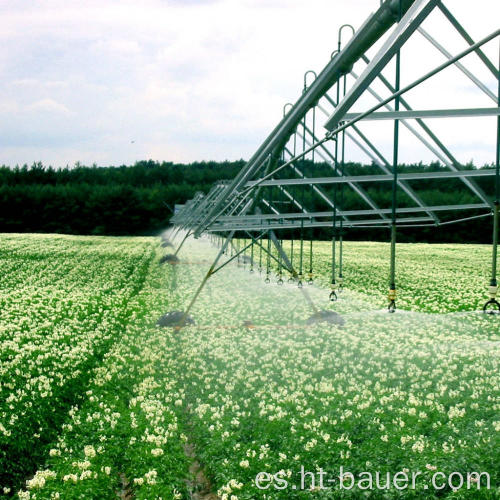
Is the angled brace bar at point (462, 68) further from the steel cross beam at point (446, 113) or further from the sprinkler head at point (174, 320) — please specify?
the sprinkler head at point (174, 320)

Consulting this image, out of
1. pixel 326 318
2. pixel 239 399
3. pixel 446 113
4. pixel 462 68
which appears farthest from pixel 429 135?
pixel 326 318

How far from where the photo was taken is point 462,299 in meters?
22.8

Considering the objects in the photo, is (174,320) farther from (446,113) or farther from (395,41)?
(395,41)

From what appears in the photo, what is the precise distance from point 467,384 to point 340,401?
100 inches

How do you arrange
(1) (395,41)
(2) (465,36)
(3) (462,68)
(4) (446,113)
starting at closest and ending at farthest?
(1) (395,41), (4) (446,113), (2) (465,36), (3) (462,68)

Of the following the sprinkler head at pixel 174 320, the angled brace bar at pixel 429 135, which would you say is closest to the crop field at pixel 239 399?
the sprinkler head at pixel 174 320

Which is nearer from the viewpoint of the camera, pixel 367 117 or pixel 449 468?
pixel 367 117

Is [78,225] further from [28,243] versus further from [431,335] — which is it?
[431,335]

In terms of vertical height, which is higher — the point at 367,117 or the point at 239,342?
the point at 367,117

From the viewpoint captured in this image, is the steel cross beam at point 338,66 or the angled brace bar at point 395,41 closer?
the angled brace bar at point 395,41

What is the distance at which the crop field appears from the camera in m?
7.59

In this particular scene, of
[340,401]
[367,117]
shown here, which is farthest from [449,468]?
[367,117]

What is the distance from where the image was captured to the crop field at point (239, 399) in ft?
24.9

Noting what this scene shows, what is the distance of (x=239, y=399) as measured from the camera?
34.2 feet
